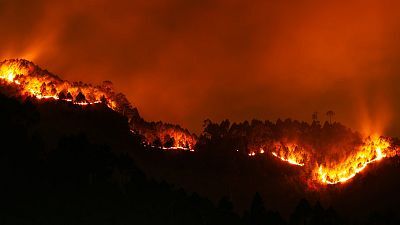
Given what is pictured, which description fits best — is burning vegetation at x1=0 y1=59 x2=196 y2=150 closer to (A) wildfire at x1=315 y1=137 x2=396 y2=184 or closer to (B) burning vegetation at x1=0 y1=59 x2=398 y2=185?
(B) burning vegetation at x1=0 y1=59 x2=398 y2=185

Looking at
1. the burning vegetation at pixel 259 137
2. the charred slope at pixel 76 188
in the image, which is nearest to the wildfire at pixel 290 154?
the burning vegetation at pixel 259 137

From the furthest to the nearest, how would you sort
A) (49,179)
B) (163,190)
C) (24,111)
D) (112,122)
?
(112,122) < (24,111) < (163,190) < (49,179)

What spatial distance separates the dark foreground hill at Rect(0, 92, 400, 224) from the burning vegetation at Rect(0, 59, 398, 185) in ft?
10.7

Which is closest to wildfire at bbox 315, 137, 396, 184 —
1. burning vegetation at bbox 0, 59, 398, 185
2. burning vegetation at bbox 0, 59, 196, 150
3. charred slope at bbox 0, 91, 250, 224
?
burning vegetation at bbox 0, 59, 398, 185

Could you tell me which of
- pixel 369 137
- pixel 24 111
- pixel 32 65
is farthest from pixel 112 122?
pixel 369 137

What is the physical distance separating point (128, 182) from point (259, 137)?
187ft

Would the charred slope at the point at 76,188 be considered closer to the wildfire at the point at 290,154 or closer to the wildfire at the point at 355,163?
the wildfire at the point at 355,163

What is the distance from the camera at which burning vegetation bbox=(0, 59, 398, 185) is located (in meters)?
107

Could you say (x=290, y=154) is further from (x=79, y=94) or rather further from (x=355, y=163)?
(x=79, y=94)

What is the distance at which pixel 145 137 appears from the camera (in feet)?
375

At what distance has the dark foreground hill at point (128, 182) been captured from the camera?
63.8 metres

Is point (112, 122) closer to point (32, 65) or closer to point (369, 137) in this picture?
point (32, 65)

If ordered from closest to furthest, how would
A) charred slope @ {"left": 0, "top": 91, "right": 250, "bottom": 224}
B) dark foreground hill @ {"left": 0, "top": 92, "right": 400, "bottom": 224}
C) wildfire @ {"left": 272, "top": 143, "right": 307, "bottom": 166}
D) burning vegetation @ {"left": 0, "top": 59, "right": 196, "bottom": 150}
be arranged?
charred slope @ {"left": 0, "top": 91, "right": 250, "bottom": 224} → dark foreground hill @ {"left": 0, "top": 92, "right": 400, "bottom": 224} → burning vegetation @ {"left": 0, "top": 59, "right": 196, "bottom": 150} → wildfire @ {"left": 272, "top": 143, "right": 307, "bottom": 166}

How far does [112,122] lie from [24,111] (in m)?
28.8
